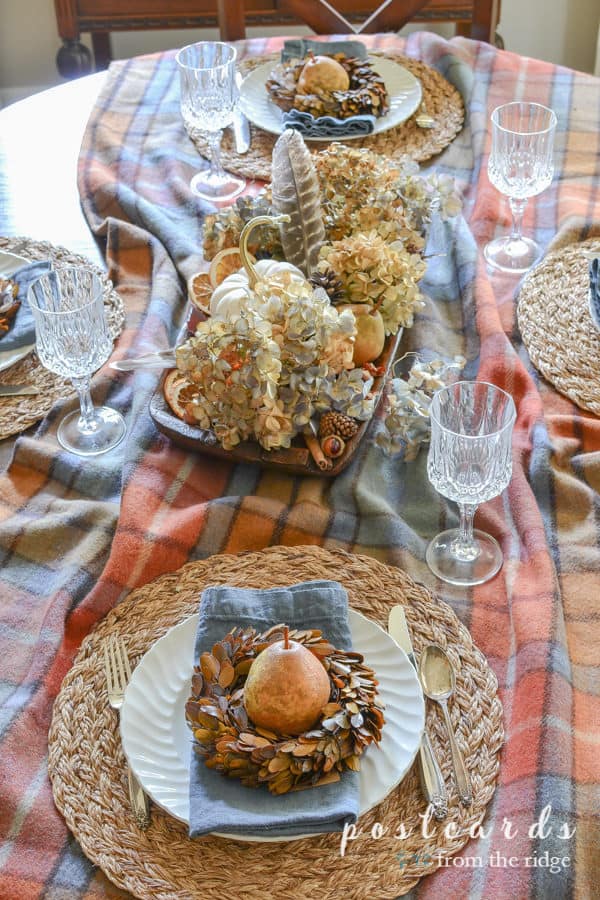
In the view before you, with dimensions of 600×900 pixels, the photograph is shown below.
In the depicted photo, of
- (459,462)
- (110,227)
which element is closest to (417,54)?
(110,227)

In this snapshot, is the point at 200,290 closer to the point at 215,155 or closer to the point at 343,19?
the point at 215,155

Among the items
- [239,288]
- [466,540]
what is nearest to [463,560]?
[466,540]

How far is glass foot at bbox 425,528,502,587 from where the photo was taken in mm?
1099

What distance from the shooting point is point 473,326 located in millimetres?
1426

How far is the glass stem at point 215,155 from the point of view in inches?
67.7

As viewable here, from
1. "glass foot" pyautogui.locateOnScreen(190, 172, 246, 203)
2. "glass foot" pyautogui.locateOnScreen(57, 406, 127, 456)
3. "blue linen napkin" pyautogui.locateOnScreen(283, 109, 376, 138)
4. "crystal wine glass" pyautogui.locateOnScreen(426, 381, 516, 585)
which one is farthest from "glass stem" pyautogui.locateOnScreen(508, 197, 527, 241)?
"glass foot" pyautogui.locateOnScreen(57, 406, 127, 456)

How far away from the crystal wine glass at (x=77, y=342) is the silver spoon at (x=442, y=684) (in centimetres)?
50

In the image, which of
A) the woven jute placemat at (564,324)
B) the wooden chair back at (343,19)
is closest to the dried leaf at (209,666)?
the woven jute placemat at (564,324)

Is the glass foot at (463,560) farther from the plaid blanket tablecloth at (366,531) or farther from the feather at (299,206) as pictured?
the feather at (299,206)

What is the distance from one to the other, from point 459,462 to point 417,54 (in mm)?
1246

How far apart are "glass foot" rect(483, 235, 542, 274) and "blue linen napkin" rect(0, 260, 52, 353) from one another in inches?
24.9

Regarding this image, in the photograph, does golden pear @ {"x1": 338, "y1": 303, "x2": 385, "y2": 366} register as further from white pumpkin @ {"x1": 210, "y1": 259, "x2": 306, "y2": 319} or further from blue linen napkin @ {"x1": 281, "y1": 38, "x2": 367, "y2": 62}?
blue linen napkin @ {"x1": 281, "y1": 38, "x2": 367, "y2": 62}

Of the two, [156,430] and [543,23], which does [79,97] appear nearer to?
[156,430]

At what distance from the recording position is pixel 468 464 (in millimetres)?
1033
